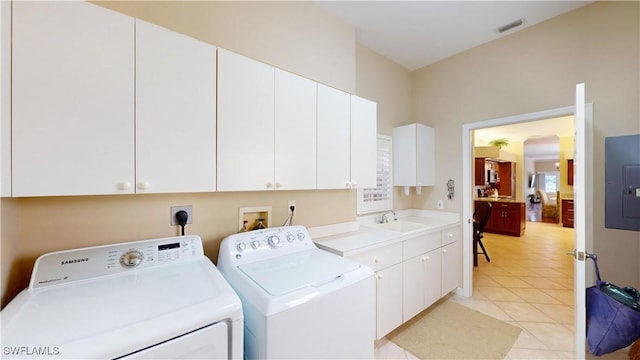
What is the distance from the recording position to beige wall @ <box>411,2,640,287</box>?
6.31ft

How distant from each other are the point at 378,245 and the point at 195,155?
1454 millimetres

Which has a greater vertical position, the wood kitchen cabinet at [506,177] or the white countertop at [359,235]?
the wood kitchen cabinet at [506,177]

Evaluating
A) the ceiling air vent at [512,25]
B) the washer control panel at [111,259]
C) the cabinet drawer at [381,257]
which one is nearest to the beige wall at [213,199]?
the washer control panel at [111,259]

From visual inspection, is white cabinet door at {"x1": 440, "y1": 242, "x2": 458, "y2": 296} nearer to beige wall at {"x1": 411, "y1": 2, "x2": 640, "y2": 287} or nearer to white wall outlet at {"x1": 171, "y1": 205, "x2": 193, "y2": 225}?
beige wall at {"x1": 411, "y1": 2, "x2": 640, "y2": 287}

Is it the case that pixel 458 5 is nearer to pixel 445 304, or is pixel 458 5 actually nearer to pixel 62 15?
pixel 62 15

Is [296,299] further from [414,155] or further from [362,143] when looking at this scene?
[414,155]

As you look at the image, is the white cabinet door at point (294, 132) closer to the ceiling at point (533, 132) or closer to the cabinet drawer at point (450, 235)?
the cabinet drawer at point (450, 235)

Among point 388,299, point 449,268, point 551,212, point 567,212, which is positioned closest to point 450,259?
point 449,268

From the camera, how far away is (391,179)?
3047 millimetres

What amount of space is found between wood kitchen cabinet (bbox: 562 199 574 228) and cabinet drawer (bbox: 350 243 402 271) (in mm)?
7800

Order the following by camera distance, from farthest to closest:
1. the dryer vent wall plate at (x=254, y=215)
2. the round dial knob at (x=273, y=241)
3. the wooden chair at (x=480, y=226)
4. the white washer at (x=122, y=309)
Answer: the wooden chair at (x=480, y=226) < the dryer vent wall plate at (x=254, y=215) < the round dial knob at (x=273, y=241) < the white washer at (x=122, y=309)

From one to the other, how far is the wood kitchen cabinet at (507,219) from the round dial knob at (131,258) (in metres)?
6.59

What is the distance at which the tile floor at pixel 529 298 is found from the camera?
77.6 inches

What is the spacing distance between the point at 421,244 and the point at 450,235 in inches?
26.6
